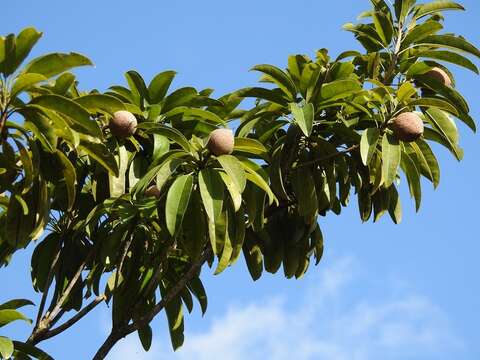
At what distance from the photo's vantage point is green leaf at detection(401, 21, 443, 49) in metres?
4.64

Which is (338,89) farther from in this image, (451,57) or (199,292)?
(199,292)

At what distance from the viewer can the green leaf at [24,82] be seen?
3451mm

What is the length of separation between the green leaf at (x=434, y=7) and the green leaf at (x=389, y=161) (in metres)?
1.04

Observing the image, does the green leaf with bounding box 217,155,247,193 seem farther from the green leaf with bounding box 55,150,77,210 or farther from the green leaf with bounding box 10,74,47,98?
the green leaf with bounding box 10,74,47,98

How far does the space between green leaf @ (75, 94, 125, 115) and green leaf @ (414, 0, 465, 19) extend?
5.71 ft

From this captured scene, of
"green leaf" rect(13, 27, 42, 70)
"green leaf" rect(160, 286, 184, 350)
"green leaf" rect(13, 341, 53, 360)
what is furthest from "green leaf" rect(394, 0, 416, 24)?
"green leaf" rect(13, 341, 53, 360)

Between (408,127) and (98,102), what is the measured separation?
1256 mm

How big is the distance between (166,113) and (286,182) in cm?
63

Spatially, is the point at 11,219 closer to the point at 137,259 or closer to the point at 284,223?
the point at 137,259

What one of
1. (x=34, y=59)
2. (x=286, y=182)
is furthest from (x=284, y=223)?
(x=34, y=59)

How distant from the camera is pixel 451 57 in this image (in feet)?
14.9

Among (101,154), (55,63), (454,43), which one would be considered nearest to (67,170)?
(101,154)

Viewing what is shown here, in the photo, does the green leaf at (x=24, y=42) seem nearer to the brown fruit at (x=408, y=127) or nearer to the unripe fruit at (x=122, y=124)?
the unripe fruit at (x=122, y=124)

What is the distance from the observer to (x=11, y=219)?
392 cm
